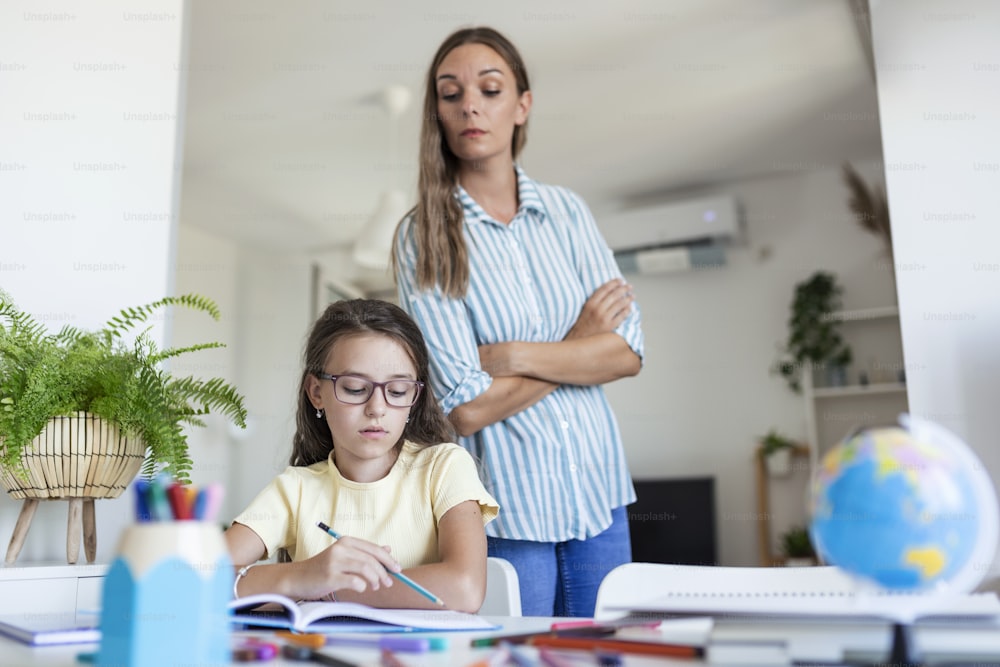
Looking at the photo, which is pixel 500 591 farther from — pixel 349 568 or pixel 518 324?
pixel 518 324

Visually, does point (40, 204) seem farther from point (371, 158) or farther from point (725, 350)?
point (725, 350)

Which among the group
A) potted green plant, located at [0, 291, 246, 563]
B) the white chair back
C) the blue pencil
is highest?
potted green plant, located at [0, 291, 246, 563]

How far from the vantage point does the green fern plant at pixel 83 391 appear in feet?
5.10

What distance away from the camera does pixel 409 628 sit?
0.92 metres

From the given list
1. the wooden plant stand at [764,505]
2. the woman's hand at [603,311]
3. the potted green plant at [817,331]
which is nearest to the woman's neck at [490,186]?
the woman's hand at [603,311]

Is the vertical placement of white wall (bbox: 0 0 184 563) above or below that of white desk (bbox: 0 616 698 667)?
above

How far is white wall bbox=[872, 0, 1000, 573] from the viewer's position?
2.34 metres

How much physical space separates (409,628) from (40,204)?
4.84 feet

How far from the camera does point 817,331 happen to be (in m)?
5.50

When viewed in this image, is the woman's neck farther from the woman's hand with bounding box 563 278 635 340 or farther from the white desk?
the white desk

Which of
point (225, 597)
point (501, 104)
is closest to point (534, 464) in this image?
point (501, 104)

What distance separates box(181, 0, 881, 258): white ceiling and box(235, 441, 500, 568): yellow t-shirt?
8.95 feet

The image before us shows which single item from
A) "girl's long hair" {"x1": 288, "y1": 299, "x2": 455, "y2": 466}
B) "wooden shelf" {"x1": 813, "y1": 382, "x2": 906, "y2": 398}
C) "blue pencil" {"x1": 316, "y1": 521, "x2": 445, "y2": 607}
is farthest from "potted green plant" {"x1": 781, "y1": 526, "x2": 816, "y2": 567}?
"blue pencil" {"x1": 316, "y1": 521, "x2": 445, "y2": 607}

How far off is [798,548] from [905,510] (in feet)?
16.2
